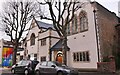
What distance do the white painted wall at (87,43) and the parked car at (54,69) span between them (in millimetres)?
8070

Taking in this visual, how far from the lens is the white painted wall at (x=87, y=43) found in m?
22.7

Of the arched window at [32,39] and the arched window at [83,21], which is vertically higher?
the arched window at [83,21]

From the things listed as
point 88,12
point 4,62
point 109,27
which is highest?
point 88,12

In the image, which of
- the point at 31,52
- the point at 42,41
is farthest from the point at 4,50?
the point at 42,41

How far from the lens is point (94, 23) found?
76.1 ft

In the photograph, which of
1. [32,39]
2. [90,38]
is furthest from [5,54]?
[90,38]

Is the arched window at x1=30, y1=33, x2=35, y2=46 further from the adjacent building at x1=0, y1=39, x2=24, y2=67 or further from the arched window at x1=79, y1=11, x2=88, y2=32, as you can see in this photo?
the arched window at x1=79, y1=11, x2=88, y2=32

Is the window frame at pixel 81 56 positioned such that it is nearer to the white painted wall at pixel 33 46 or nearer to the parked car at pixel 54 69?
the parked car at pixel 54 69

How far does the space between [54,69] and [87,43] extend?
9.79 m

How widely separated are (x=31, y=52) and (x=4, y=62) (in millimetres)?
16257

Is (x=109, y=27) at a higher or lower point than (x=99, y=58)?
higher

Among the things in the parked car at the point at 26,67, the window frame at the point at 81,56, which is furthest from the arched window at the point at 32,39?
the parked car at the point at 26,67

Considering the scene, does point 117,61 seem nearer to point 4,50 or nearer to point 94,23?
point 94,23

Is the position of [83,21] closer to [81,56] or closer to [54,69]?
[81,56]
